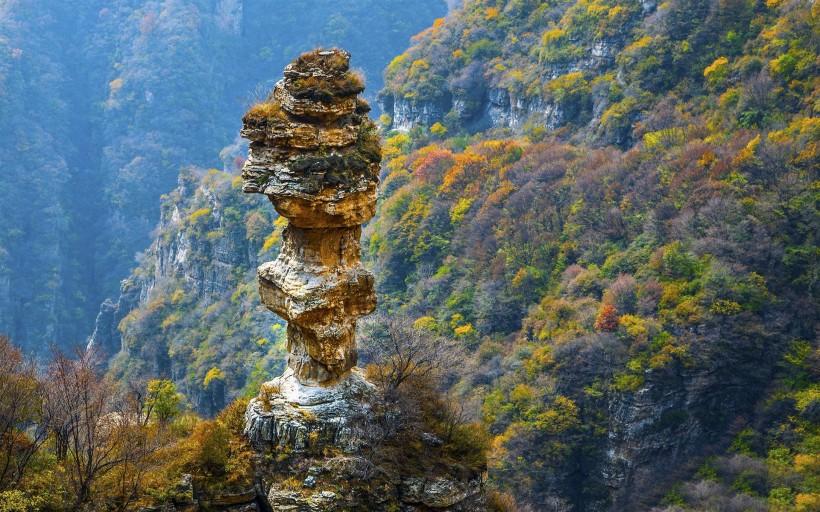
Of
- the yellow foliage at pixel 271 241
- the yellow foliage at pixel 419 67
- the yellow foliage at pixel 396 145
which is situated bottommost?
the yellow foliage at pixel 271 241

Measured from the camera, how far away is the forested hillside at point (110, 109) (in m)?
95.7

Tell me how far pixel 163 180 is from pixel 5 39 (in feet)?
82.6

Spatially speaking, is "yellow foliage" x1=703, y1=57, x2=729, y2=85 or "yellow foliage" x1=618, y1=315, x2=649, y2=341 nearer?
"yellow foliage" x1=618, y1=315, x2=649, y2=341

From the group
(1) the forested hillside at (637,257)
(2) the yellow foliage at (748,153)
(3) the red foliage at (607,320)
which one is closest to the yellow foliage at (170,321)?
(1) the forested hillside at (637,257)

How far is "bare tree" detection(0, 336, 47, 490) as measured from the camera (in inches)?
644

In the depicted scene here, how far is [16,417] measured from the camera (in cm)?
1762

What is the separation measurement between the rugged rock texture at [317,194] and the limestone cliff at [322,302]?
0.02 m

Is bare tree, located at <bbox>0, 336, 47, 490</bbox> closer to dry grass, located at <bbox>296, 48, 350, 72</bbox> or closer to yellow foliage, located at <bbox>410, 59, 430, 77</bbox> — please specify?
dry grass, located at <bbox>296, 48, 350, 72</bbox>

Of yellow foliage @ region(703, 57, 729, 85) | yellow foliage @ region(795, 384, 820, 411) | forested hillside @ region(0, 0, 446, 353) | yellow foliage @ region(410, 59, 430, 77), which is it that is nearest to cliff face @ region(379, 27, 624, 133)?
yellow foliage @ region(410, 59, 430, 77)

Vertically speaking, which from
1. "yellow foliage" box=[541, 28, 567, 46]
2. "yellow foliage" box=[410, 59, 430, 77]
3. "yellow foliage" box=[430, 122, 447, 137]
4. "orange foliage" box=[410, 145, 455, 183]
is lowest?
"orange foliage" box=[410, 145, 455, 183]

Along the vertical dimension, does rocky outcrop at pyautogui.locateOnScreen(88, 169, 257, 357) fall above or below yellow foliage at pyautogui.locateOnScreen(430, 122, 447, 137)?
below

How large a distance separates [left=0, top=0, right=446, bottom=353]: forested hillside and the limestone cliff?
2886 inches

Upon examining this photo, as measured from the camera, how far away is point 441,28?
74.0m

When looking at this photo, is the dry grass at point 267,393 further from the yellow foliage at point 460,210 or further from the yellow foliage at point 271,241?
the yellow foliage at point 271,241
